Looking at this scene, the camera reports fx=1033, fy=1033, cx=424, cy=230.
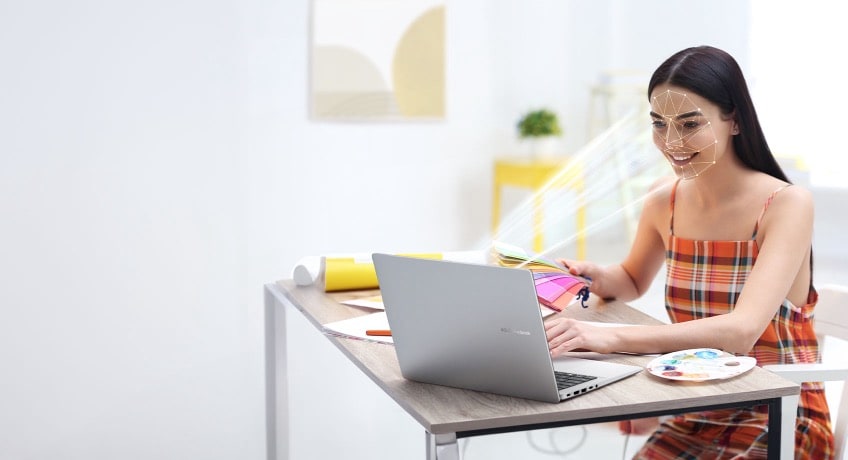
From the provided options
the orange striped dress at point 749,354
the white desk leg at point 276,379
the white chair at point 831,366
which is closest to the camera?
the white chair at point 831,366

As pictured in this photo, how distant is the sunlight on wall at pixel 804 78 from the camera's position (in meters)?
5.31

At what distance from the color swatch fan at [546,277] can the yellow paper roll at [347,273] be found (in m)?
0.37

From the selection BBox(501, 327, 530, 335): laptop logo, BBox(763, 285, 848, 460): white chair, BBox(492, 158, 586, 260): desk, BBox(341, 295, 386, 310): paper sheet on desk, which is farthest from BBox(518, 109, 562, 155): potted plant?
BBox(501, 327, 530, 335): laptop logo

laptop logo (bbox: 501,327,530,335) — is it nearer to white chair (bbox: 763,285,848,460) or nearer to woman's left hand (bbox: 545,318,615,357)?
woman's left hand (bbox: 545,318,615,357)

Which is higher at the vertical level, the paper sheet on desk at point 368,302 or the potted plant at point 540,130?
the potted plant at point 540,130

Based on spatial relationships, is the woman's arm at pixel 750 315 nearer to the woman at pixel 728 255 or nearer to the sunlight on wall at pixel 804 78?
the woman at pixel 728 255

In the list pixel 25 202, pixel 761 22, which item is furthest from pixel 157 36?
pixel 761 22

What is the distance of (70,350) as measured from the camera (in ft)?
11.4

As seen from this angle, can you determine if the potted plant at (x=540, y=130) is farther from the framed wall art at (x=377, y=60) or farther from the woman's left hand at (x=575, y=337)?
the woman's left hand at (x=575, y=337)

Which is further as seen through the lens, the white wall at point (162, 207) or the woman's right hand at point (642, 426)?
the white wall at point (162, 207)

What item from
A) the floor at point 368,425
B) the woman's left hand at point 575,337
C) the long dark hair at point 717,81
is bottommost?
the floor at point 368,425

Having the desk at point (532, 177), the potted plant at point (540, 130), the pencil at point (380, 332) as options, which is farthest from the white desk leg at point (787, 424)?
the potted plant at point (540, 130)

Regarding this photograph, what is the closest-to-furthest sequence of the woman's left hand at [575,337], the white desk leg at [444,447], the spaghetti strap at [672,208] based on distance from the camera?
the white desk leg at [444,447], the woman's left hand at [575,337], the spaghetti strap at [672,208]
